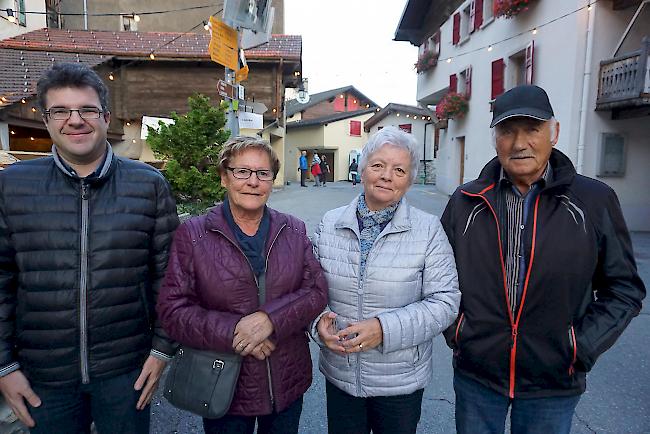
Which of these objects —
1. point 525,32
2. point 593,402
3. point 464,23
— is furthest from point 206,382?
point 464,23

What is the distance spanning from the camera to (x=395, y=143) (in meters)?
1.98

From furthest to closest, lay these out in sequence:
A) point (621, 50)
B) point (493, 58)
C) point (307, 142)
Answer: point (307, 142) → point (493, 58) → point (621, 50)

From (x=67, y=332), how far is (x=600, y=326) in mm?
2258

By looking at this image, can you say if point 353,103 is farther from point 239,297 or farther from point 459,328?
point 239,297

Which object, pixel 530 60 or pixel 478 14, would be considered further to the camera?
pixel 478 14

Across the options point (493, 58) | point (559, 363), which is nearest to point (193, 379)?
point (559, 363)

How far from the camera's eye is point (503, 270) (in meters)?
1.82

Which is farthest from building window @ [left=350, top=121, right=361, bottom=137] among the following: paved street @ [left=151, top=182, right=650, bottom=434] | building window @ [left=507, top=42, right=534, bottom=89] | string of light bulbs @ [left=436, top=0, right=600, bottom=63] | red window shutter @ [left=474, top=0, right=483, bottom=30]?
paved street @ [left=151, top=182, right=650, bottom=434]

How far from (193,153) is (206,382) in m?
4.23

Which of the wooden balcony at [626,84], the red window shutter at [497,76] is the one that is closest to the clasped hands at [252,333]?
the wooden balcony at [626,84]

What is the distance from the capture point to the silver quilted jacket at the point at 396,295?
1.84 metres

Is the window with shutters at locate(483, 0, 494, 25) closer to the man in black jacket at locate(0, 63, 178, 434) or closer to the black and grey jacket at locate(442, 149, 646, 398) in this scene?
the black and grey jacket at locate(442, 149, 646, 398)

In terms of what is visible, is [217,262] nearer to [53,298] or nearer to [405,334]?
[53,298]

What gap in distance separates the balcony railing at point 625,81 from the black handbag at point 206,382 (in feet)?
32.4
